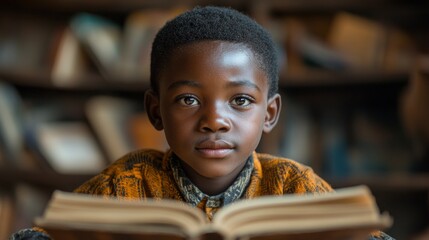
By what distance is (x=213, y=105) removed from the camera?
1.22 meters

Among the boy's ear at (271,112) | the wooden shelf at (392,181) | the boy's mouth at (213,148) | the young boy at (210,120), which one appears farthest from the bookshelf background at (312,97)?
the boy's mouth at (213,148)

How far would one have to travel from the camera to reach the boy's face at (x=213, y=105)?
1227mm

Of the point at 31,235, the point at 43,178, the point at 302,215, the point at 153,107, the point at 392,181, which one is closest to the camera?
the point at 302,215

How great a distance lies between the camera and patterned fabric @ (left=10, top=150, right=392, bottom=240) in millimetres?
1305

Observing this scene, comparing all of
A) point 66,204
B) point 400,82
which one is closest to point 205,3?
point 400,82

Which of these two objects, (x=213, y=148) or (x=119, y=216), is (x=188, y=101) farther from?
(x=119, y=216)

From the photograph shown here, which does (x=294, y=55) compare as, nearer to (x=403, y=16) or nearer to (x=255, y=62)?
(x=403, y=16)

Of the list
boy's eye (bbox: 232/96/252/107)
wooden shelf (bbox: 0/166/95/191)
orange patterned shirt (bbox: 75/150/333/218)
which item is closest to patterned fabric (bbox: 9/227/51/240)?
orange patterned shirt (bbox: 75/150/333/218)

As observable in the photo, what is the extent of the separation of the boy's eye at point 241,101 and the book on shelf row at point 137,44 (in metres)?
1.25

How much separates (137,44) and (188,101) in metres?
1.37

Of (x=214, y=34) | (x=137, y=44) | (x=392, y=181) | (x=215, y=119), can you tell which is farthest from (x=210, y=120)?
(x=137, y=44)

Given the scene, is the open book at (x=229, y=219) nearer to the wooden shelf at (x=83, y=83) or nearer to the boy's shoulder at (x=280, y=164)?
the boy's shoulder at (x=280, y=164)

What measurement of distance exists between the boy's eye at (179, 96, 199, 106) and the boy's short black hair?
0.09m

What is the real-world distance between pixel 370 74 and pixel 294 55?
0.27 metres
